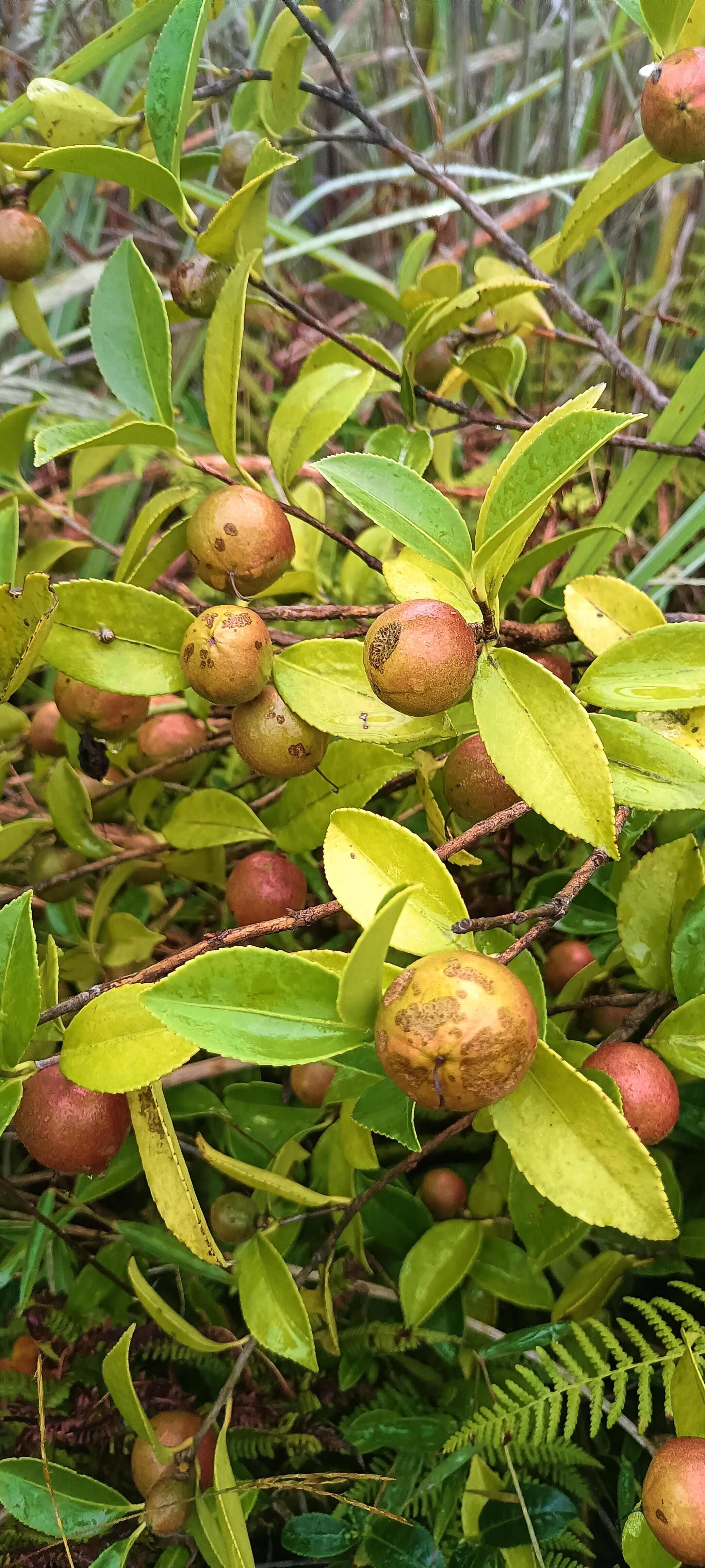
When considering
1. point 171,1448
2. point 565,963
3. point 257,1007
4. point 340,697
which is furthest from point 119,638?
point 171,1448

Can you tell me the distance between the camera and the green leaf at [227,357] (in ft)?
3.40

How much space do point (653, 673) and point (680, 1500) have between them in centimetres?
71

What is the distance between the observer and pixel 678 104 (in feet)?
3.31

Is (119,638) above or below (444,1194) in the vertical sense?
above

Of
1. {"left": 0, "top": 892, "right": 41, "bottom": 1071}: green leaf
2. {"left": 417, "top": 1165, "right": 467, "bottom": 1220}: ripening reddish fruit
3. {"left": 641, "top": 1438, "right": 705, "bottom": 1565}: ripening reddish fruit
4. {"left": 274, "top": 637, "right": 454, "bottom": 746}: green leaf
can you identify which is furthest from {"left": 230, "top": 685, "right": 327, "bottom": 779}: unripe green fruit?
{"left": 641, "top": 1438, "right": 705, "bottom": 1565}: ripening reddish fruit

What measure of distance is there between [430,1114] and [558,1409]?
1.33 feet

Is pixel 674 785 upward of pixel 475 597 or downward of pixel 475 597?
downward

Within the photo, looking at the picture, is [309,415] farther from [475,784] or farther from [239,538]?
[475,784]

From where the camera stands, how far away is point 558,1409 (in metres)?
1.00

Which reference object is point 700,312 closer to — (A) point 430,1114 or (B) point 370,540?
(B) point 370,540

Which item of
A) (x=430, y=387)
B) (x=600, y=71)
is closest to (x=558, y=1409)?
(x=430, y=387)

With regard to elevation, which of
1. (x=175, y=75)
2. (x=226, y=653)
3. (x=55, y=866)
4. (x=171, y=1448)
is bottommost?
(x=171, y=1448)

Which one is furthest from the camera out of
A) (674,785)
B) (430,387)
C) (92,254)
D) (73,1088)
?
(92,254)

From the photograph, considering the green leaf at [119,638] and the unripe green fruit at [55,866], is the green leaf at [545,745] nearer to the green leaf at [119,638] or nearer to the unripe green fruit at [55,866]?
the green leaf at [119,638]
